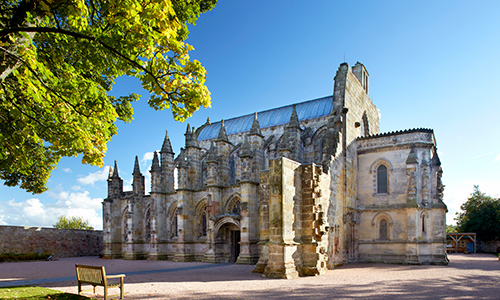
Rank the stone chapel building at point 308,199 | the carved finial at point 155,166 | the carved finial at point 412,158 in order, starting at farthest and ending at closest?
the carved finial at point 155,166 → the carved finial at point 412,158 → the stone chapel building at point 308,199

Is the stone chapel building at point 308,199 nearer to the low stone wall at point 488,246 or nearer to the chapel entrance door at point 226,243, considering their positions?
the chapel entrance door at point 226,243

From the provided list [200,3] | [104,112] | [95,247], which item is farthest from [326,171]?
[95,247]

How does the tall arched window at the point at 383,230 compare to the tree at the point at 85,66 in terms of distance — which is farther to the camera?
the tall arched window at the point at 383,230

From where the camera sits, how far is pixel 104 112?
805 centimetres

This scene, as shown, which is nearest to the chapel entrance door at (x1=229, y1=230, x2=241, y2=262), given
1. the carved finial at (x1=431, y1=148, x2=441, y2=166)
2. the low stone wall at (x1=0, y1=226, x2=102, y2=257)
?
the carved finial at (x1=431, y1=148, x2=441, y2=166)

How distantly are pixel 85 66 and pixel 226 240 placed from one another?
603 inches

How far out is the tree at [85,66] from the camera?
220 inches

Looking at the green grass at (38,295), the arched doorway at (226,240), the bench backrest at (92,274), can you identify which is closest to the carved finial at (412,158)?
the arched doorway at (226,240)

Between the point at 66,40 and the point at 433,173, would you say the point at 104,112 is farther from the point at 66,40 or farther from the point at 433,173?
the point at 433,173

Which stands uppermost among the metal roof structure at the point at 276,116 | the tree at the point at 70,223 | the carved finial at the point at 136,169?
the metal roof structure at the point at 276,116

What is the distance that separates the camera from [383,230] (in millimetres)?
20000

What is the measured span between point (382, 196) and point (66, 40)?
17.8 meters

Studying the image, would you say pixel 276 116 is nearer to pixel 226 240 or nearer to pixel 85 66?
pixel 226 240

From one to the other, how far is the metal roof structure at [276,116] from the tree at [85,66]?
1791cm
